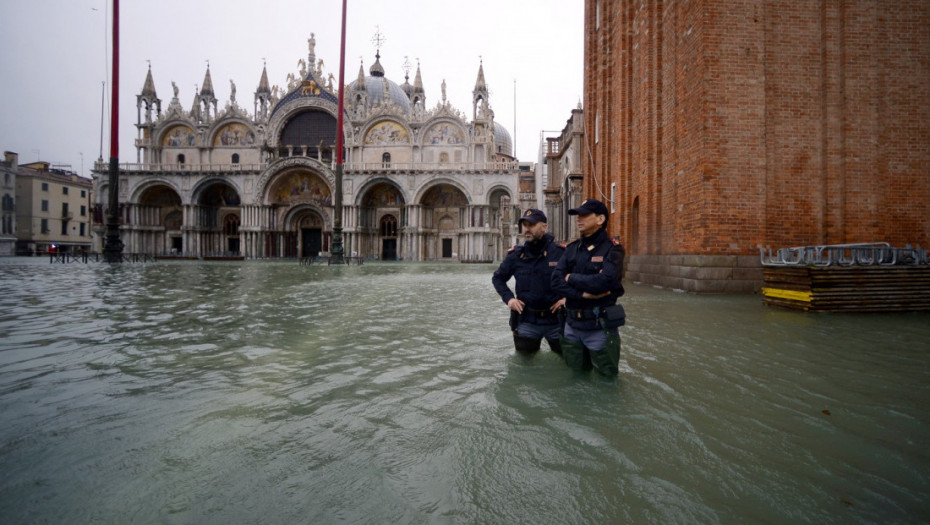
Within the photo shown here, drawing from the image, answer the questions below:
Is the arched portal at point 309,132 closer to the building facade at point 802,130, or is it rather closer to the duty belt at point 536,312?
the building facade at point 802,130

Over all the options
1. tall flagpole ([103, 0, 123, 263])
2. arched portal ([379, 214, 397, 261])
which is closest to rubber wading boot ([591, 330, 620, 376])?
tall flagpole ([103, 0, 123, 263])

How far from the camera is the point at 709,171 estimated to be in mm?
10195

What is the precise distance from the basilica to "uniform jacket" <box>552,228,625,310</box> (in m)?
38.6

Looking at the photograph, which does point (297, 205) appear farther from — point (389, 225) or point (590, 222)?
point (590, 222)

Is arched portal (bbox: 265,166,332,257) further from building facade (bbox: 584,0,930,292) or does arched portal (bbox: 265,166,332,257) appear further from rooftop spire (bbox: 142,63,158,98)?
building facade (bbox: 584,0,930,292)

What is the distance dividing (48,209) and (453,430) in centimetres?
7526

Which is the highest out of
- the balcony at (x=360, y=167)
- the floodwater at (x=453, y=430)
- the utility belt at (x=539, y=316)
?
the balcony at (x=360, y=167)

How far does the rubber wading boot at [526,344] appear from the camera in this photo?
4.53m

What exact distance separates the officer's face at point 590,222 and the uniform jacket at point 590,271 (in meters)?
0.06

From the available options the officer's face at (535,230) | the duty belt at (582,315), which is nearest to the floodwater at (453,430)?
the duty belt at (582,315)

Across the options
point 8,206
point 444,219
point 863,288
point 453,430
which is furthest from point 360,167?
point 453,430

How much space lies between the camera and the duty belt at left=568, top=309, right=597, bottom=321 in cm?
369

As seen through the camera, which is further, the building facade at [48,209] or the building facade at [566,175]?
the building facade at [48,209]

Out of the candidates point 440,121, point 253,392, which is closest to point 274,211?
point 440,121
